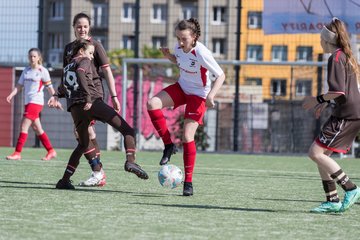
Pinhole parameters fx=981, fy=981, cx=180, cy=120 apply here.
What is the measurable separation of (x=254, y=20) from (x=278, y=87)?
289cm

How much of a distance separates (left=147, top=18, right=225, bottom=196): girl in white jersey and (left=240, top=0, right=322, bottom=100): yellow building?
435 inches

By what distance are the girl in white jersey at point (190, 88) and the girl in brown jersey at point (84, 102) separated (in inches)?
15.0

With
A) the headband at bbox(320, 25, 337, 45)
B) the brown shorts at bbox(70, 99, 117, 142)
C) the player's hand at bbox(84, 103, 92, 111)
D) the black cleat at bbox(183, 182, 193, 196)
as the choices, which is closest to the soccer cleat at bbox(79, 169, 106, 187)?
the brown shorts at bbox(70, 99, 117, 142)

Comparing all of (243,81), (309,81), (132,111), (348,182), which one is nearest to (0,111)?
(132,111)

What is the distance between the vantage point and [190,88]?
9.48m

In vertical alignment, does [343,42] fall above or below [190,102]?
above

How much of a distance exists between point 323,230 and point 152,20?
61.7 ft

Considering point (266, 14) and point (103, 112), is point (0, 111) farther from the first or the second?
point (103, 112)

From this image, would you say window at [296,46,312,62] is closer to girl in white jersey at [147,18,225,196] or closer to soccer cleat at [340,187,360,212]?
girl in white jersey at [147,18,225,196]

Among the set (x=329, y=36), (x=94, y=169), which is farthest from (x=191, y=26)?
(x=94, y=169)

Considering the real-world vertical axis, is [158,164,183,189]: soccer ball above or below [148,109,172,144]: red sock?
below

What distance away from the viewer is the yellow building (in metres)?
21.0

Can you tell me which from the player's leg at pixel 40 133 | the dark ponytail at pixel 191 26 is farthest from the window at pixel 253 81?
the dark ponytail at pixel 191 26

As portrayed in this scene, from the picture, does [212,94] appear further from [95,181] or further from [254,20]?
[254,20]
